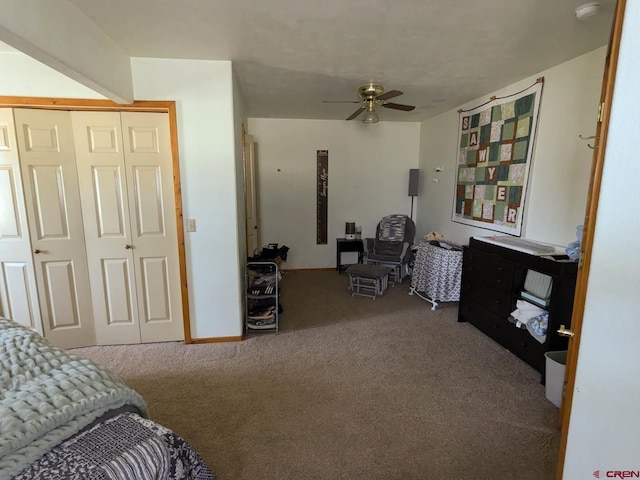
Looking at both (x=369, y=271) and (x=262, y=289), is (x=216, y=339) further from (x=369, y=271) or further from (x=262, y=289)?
(x=369, y=271)

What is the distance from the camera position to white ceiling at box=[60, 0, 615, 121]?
1838 mm

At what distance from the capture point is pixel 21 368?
1260 mm

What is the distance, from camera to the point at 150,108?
2.67 m

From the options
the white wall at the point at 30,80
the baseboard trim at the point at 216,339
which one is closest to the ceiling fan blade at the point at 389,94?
the white wall at the point at 30,80

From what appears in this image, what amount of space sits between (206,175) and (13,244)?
166 cm

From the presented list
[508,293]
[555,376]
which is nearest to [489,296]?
[508,293]

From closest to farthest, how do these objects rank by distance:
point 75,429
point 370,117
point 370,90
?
point 75,429
point 370,90
point 370,117

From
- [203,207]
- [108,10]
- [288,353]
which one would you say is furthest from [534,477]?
[108,10]

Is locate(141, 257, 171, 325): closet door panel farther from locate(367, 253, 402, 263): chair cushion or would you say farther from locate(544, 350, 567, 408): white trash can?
locate(544, 350, 567, 408): white trash can

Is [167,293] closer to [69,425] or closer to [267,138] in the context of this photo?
[69,425]

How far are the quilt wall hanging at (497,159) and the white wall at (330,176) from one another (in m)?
1.38

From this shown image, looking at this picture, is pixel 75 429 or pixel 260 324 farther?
pixel 260 324

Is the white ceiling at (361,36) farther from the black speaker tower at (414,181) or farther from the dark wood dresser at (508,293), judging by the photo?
the black speaker tower at (414,181)

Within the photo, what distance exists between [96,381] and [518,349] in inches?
115
